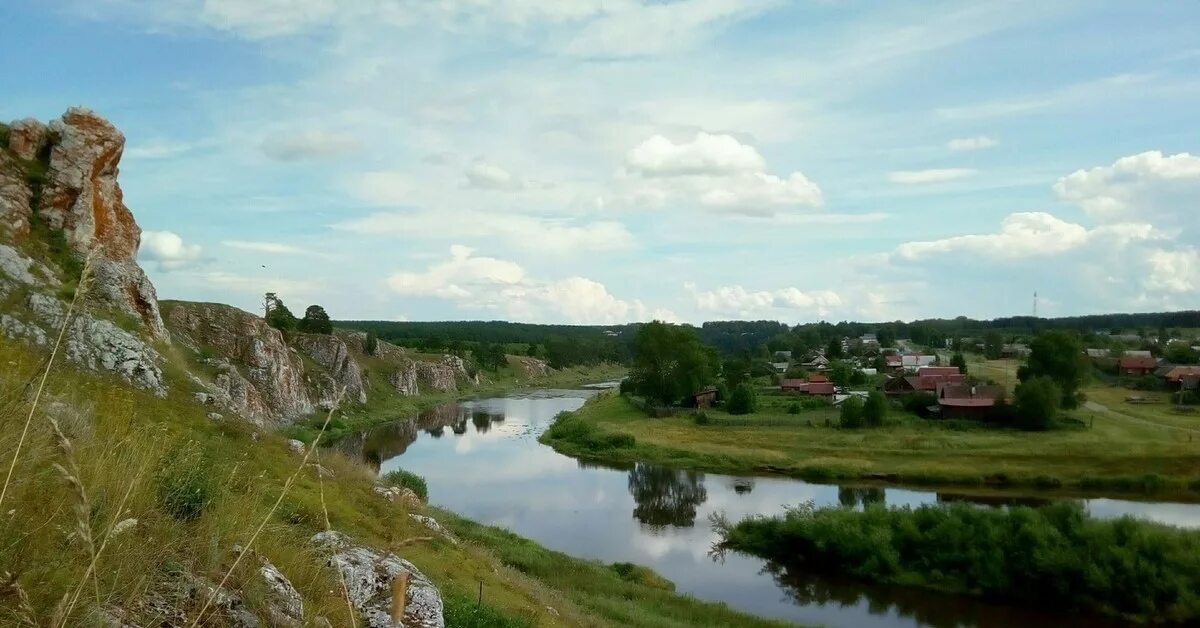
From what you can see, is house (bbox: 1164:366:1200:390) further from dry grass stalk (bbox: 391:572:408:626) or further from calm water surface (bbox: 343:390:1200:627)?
dry grass stalk (bbox: 391:572:408:626)

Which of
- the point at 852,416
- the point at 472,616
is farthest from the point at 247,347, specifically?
the point at 472,616

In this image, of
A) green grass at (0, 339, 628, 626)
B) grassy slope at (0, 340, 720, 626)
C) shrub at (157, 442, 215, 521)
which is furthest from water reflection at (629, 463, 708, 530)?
shrub at (157, 442, 215, 521)

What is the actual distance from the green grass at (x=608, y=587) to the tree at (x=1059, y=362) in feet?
146

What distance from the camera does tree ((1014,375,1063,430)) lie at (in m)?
50.0

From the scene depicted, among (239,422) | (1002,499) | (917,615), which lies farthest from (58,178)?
(1002,499)

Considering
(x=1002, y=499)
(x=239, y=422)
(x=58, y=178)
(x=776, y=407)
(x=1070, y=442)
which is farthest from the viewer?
(x=776, y=407)

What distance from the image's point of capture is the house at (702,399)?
6862cm

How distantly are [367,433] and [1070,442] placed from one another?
44.8 meters

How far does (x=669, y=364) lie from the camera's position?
67.9 meters

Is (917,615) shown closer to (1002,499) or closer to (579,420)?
(1002,499)

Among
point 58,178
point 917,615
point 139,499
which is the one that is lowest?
point 917,615

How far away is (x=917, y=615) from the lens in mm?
22219

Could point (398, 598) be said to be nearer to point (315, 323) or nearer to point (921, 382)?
point (921, 382)

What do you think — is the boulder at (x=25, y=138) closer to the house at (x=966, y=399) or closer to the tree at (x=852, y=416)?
the tree at (x=852, y=416)
